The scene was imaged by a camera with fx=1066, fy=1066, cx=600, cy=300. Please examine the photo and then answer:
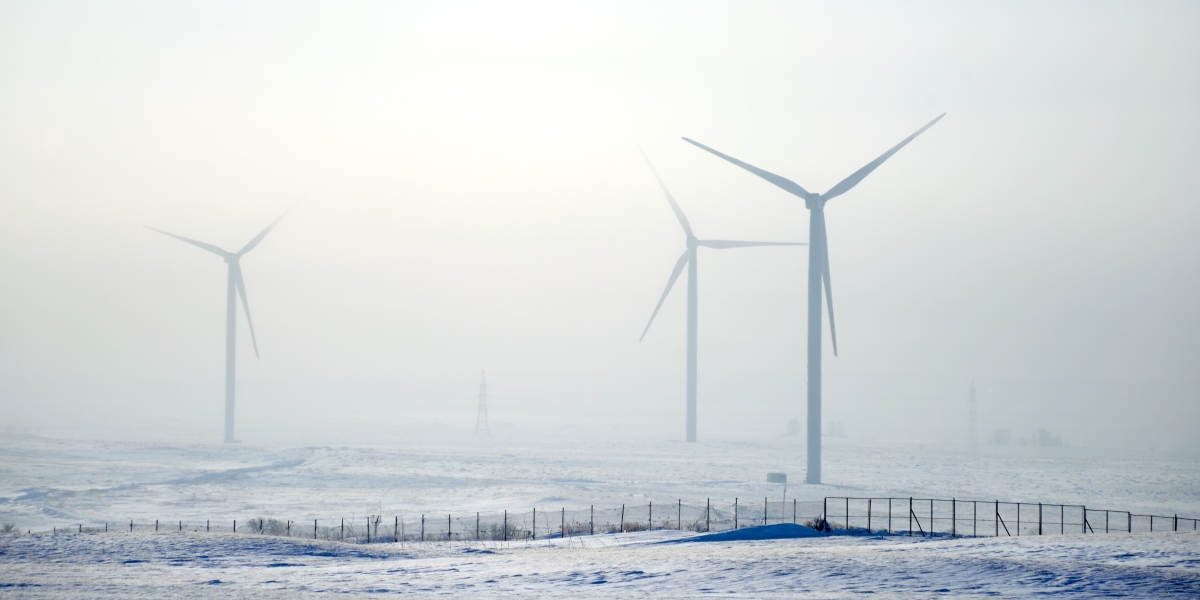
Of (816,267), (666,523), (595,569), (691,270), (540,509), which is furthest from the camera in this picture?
(691,270)

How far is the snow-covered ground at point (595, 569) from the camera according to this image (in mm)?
20281

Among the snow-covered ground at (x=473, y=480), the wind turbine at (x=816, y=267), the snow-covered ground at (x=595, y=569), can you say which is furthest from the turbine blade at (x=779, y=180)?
the snow-covered ground at (x=595, y=569)

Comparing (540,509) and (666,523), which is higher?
(666,523)

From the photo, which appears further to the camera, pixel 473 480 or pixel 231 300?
pixel 231 300

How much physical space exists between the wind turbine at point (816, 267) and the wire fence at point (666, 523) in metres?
13.8

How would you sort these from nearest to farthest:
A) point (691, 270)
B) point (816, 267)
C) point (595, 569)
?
1. point (595, 569)
2. point (816, 267)
3. point (691, 270)

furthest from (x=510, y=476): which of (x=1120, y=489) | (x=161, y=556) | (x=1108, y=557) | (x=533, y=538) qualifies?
(x=1108, y=557)

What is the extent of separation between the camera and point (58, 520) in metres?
49.9

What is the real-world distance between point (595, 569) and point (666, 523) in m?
18.0

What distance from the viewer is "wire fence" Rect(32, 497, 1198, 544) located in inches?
1527

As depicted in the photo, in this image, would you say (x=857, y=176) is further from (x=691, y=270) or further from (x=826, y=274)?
(x=691, y=270)

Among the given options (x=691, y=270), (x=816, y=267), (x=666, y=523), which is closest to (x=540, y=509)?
(x=666, y=523)

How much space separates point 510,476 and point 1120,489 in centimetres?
4254

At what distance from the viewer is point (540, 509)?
52.7 metres
